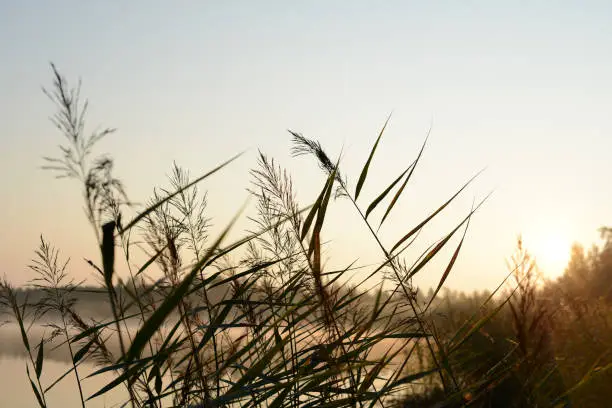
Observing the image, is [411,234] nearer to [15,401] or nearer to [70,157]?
[70,157]

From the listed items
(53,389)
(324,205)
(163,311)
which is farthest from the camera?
(53,389)

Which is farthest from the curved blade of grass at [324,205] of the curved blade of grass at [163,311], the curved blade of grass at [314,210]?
the curved blade of grass at [163,311]

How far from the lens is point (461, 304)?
927cm

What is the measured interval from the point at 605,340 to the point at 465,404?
11.3 ft

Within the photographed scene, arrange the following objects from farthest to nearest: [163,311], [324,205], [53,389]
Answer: [53,389]
[324,205]
[163,311]

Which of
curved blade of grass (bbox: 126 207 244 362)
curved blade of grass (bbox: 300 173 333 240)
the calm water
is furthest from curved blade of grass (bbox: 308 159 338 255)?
the calm water

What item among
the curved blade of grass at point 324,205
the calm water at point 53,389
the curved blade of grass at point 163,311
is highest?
the calm water at point 53,389

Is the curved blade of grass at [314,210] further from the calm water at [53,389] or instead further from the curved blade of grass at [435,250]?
the calm water at [53,389]

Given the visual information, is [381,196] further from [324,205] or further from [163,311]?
[163,311]

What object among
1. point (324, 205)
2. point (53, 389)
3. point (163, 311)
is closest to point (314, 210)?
point (324, 205)

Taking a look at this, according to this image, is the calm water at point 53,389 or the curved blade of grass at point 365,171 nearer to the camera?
the curved blade of grass at point 365,171

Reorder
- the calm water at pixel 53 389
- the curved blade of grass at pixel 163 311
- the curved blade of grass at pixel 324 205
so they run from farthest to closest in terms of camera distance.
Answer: the calm water at pixel 53 389, the curved blade of grass at pixel 324 205, the curved blade of grass at pixel 163 311

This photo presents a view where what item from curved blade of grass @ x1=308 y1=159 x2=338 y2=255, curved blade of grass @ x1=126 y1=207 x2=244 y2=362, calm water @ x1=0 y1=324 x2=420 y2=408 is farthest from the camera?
calm water @ x1=0 y1=324 x2=420 y2=408

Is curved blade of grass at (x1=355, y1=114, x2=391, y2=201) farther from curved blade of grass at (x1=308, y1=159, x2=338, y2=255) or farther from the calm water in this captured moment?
the calm water
